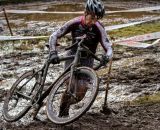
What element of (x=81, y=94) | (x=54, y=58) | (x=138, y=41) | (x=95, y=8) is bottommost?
(x=138, y=41)

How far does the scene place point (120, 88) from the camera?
10.7 meters

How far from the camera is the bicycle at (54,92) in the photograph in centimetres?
705

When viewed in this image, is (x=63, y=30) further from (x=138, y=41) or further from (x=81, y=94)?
(x=138, y=41)

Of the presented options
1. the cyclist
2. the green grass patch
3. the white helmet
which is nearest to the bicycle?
the cyclist

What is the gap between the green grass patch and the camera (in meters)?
19.0

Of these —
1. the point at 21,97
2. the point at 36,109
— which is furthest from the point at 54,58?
the point at 21,97

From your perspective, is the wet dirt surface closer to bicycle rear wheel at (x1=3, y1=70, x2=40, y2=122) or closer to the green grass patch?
bicycle rear wheel at (x1=3, y1=70, x2=40, y2=122)

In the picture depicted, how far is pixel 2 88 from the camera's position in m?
11.2

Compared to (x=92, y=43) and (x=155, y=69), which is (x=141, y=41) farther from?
(x=92, y=43)

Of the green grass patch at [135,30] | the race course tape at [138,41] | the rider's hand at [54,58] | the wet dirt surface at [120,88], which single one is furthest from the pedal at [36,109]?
the green grass patch at [135,30]

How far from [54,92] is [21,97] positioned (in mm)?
1082

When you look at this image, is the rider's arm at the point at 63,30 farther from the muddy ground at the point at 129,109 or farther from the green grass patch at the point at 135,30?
the green grass patch at the point at 135,30

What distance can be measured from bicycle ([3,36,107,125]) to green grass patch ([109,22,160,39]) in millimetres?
10204

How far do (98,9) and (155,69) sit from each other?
193 inches
